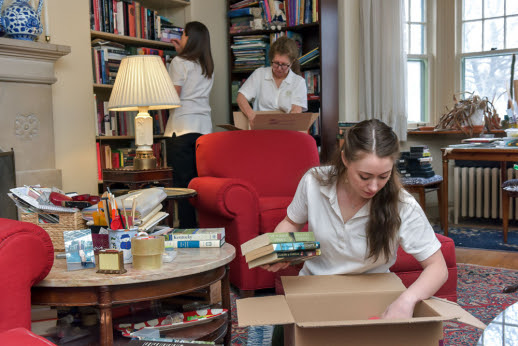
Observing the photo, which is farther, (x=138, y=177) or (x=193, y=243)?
(x=138, y=177)

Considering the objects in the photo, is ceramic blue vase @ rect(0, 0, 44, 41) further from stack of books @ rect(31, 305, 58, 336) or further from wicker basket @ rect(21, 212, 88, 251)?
stack of books @ rect(31, 305, 58, 336)

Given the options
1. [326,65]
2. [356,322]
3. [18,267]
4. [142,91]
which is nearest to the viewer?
[356,322]

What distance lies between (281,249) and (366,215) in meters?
0.36

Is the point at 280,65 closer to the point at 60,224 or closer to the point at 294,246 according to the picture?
the point at 60,224

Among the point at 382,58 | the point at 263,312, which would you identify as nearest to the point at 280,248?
the point at 263,312

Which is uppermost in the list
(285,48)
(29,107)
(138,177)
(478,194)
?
(285,48)

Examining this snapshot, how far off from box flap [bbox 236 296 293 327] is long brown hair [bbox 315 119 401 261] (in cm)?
37

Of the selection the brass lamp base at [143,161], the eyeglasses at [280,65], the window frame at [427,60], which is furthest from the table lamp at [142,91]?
the window frame at [427,60]

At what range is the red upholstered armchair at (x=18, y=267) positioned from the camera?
4.17ft

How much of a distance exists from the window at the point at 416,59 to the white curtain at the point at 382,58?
49 cm

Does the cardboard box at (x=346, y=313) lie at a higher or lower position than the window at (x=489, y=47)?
lower

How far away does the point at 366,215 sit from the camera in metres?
1.59

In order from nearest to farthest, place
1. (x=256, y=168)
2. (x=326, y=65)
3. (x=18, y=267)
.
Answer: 1. (x=18, y=267)
2. (x=256, y=168)
3. (x=326, y=65)

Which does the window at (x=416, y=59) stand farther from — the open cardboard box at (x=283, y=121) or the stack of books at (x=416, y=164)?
the open cardboard box at (x=283, y=121)
